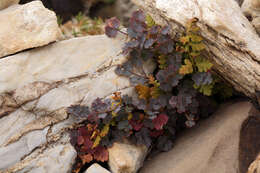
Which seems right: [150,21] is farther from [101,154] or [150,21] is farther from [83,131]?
[101,154]

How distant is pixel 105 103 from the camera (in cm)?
313

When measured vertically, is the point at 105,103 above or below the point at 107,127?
above

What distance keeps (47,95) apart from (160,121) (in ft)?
3.96

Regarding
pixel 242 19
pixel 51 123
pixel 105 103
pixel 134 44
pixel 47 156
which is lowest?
pixel 47 156

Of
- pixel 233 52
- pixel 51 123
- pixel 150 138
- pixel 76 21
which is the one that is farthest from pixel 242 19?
pixel 76 21

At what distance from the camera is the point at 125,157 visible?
125 inches

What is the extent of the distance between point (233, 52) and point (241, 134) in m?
0.85

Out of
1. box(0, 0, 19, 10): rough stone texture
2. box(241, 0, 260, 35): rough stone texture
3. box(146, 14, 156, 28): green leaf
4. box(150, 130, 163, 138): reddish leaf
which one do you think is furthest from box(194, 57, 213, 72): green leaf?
box(0, 0, 19, 10): rough stone texture

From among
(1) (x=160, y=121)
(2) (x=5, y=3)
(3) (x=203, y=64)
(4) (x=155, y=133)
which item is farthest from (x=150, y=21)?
(2) (x=5, y=3)

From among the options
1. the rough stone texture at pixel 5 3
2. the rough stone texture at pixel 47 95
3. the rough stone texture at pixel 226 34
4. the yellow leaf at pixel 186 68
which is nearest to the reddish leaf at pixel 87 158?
the rough stone texture at pixel 47 95

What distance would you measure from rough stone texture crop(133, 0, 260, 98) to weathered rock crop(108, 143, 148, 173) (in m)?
1.23

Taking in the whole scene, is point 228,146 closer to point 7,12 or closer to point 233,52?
point 233,52

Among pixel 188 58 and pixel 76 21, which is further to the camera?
pixel 76 21

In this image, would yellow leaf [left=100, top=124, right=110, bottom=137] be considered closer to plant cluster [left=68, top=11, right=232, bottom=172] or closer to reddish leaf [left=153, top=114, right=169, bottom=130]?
plant cluster [left=68, top=11, right=232, bottom=172]
